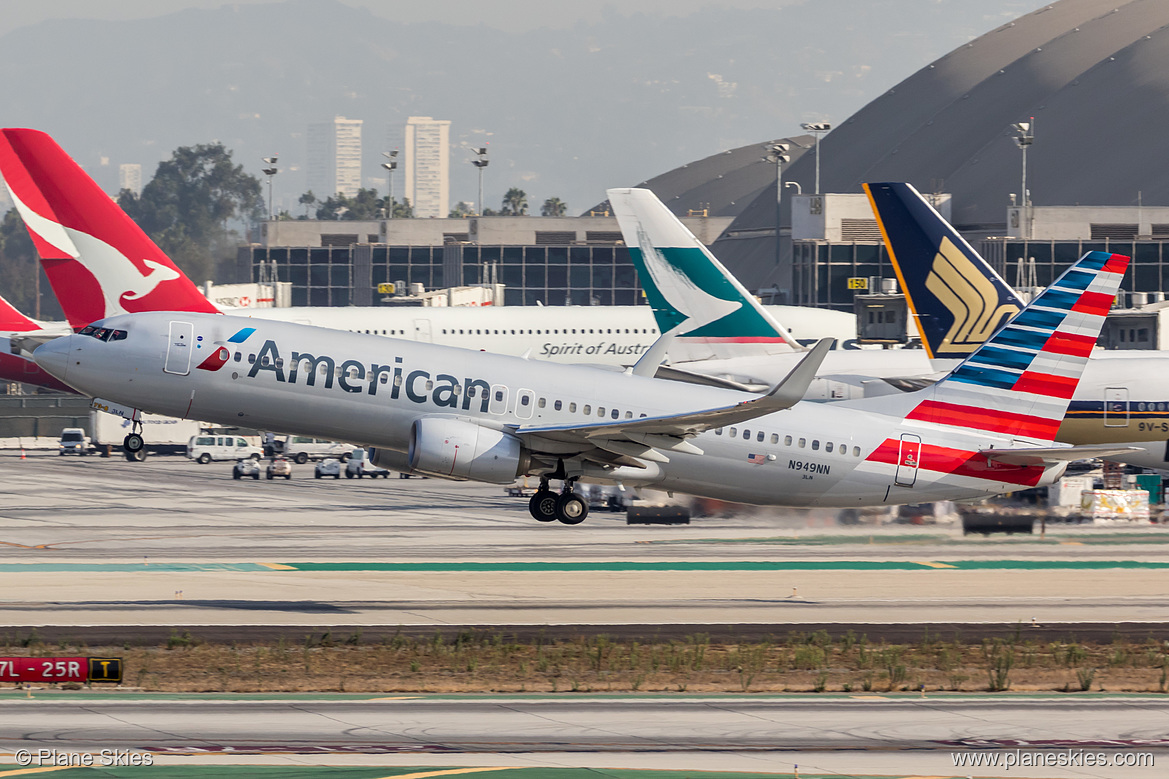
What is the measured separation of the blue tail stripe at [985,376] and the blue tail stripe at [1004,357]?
0.77ft

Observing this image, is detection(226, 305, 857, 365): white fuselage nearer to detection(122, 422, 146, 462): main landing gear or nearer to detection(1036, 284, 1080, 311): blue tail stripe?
detection(1036, 284, 1080, 311): blue tail stripe

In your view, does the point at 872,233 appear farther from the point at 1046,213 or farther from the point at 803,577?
the point at 803,577

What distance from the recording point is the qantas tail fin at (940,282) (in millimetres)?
55344

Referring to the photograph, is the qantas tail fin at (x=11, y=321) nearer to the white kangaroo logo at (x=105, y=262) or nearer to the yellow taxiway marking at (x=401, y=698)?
the white kangaroo logo at (x=105, y=262)

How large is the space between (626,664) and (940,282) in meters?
27.2

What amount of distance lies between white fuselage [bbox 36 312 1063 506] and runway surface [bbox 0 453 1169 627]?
13.8 feet

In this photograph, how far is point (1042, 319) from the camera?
44.1 metres

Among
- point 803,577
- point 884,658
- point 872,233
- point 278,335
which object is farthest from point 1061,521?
point 872,233

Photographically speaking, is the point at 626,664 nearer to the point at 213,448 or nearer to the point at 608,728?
the point at 608,728

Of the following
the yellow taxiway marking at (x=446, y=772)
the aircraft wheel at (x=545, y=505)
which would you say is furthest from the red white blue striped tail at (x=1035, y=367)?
the yellow taxiway marking at (x=446, y=772)

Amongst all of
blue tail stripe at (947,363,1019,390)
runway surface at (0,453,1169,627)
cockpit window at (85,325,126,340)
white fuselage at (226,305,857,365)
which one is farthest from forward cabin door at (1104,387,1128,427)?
white fuselage at (226,305,857,365)

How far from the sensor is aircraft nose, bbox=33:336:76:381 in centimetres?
3775

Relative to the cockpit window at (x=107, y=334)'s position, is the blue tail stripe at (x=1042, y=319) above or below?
above

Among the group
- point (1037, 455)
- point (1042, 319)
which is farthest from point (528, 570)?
point (1042, 319)
